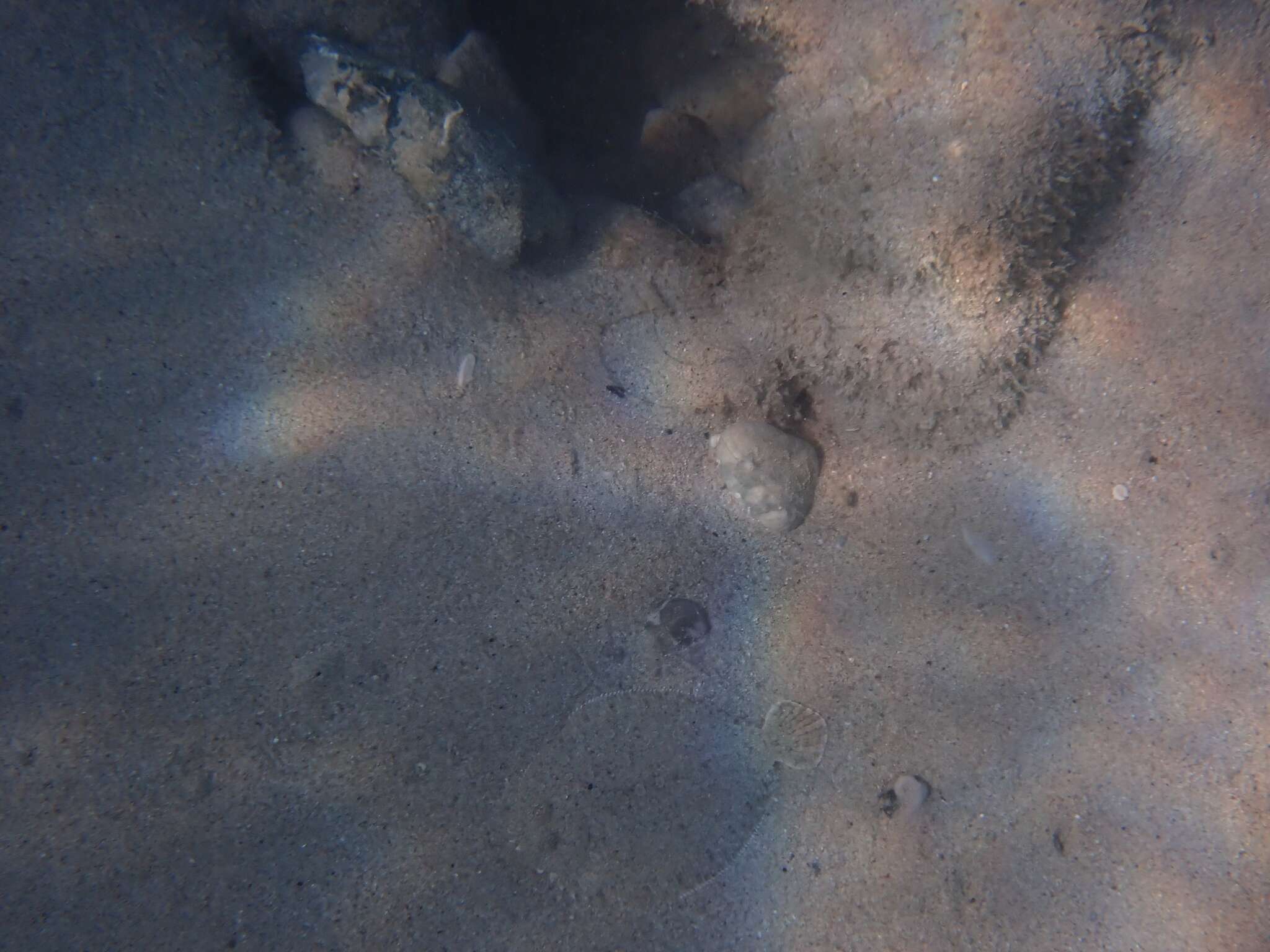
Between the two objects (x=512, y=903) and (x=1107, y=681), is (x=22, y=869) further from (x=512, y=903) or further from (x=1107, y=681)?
(x=1107, y=681)

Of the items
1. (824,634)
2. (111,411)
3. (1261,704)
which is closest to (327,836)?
(111,411)

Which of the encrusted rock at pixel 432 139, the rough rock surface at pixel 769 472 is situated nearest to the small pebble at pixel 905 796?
Answer: the rough rock surface at pixel 769 472

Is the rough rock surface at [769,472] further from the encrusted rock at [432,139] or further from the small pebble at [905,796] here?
the encrusted rock at [432,139]

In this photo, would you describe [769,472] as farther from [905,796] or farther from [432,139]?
[432,139]

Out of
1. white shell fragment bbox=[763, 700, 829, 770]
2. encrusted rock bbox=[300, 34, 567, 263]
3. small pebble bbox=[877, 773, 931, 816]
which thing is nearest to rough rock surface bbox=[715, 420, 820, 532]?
white shell fragment bbox=[763, 700, 829, 770]

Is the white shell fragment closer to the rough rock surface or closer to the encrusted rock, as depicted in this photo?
the rough rock surface

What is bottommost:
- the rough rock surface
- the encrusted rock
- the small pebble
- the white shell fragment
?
the small pebble
